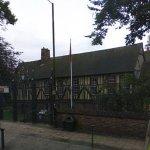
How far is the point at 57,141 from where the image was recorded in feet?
54.5

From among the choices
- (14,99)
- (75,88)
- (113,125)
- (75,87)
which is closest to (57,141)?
(113,125)

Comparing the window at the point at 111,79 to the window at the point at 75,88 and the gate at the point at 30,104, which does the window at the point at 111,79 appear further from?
the gate at the point at 30,104

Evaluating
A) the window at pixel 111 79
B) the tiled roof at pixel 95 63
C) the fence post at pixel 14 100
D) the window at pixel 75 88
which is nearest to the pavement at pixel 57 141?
the fence post at pixel 14 100

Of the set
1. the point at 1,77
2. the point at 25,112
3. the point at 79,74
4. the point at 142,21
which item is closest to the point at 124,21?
the point at 142,21

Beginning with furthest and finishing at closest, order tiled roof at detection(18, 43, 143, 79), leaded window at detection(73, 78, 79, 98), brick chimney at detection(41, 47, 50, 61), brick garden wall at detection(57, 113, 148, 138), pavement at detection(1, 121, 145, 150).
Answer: brick chimney at detection(41, 47, 50, 61), tiled roof at detection(18, 43, 143, 79), leaded window at detection(73, 78, 79, 98), brick garden wall at detection(57, 113, 148, 138), pavement at detection(1, 121, 145, 150)

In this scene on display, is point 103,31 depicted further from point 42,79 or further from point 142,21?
point 42,79

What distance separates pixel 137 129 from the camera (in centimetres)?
1664

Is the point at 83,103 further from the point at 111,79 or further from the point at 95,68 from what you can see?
the point at 95,68

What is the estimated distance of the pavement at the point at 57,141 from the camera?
51.3 feet

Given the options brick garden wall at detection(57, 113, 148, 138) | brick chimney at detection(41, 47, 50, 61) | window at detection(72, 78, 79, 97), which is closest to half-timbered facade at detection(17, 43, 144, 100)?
window at detection(72, 78, 79, 97)

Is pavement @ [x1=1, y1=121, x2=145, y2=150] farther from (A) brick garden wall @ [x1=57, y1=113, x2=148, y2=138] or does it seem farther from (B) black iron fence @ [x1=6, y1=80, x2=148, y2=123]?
(B) black iron fence @ [x1=6, y1=80, x2=148, y2=123]

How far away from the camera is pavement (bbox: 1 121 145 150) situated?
1562 centimetres

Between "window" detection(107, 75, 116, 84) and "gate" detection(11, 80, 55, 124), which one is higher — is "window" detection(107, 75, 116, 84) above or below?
above

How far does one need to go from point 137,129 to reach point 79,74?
67.8 feet
